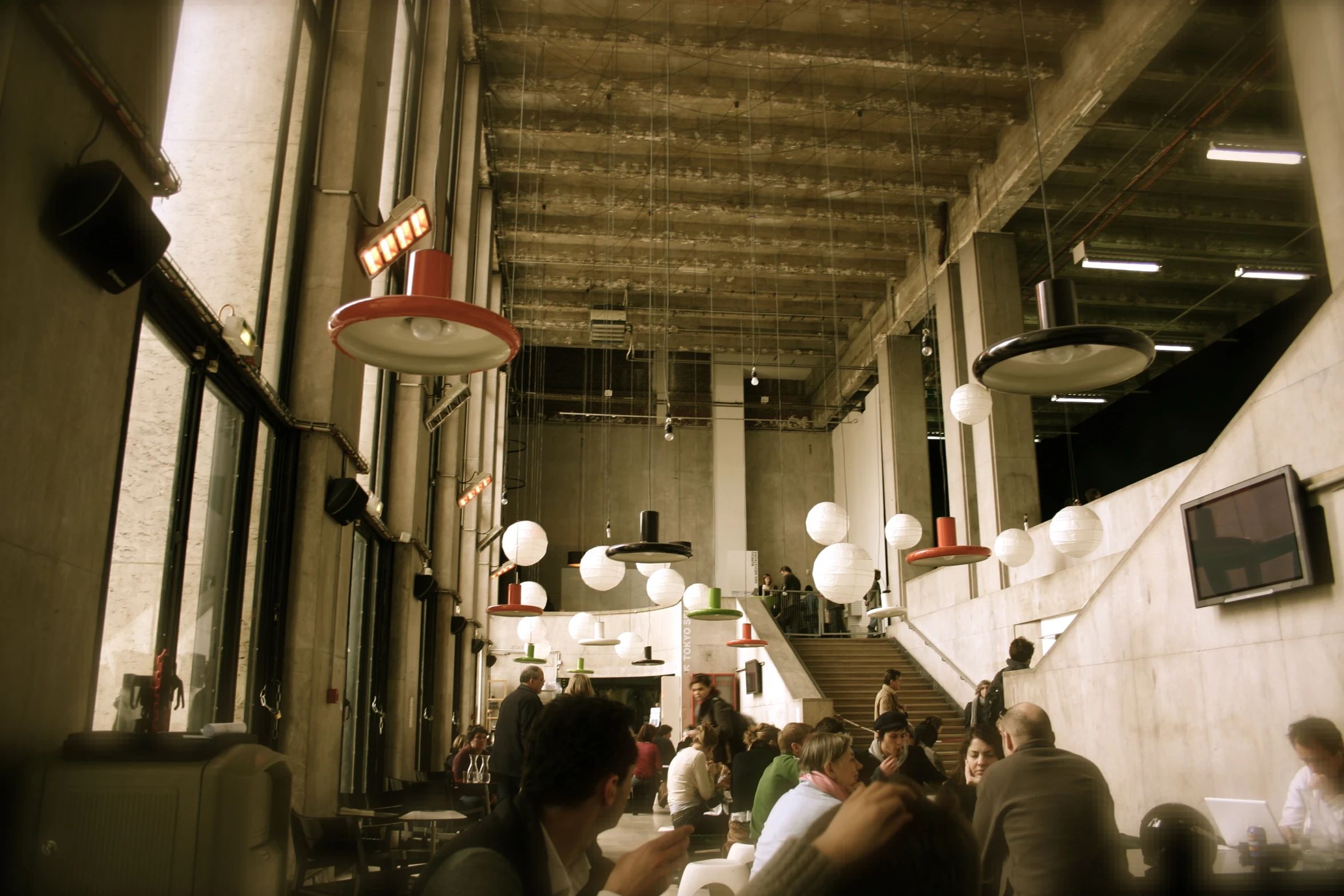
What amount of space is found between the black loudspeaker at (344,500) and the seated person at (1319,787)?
18.4 ft

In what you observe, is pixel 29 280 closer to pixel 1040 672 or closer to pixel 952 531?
pixel 952 531

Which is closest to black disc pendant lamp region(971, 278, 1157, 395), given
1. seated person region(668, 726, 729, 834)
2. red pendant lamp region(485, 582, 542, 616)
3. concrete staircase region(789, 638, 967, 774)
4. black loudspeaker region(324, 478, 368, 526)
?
seated person region(668, 726, 729, 834)

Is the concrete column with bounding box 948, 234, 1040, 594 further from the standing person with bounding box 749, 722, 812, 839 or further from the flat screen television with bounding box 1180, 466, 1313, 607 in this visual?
the standing person with bounding box 749, 722, 812, 839

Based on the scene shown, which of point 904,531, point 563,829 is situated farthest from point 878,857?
point 904,531

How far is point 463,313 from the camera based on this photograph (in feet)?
10.0

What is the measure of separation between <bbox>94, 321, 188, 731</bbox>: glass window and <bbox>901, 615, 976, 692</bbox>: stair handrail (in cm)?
1218

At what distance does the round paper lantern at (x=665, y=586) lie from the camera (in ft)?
38.0

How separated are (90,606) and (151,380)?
1.64 meters

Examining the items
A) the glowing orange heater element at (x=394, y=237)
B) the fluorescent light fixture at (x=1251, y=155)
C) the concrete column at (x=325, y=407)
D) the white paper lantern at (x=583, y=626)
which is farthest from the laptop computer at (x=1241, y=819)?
the white paper lantern at (x=583, y=626)

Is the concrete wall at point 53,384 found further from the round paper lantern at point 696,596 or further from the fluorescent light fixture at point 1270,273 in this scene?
the fluorescent light fixture at point 1270,273

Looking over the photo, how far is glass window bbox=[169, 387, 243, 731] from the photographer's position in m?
4.98

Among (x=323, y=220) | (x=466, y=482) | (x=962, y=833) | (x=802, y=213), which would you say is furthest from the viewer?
(x=802, y=213)

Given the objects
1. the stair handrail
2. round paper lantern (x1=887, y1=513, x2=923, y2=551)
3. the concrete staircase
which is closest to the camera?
round paper lantern (x1=887, y1=513, x2=923, y2=551)

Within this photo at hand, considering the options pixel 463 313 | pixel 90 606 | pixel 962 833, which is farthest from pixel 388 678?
pixel 962 833
